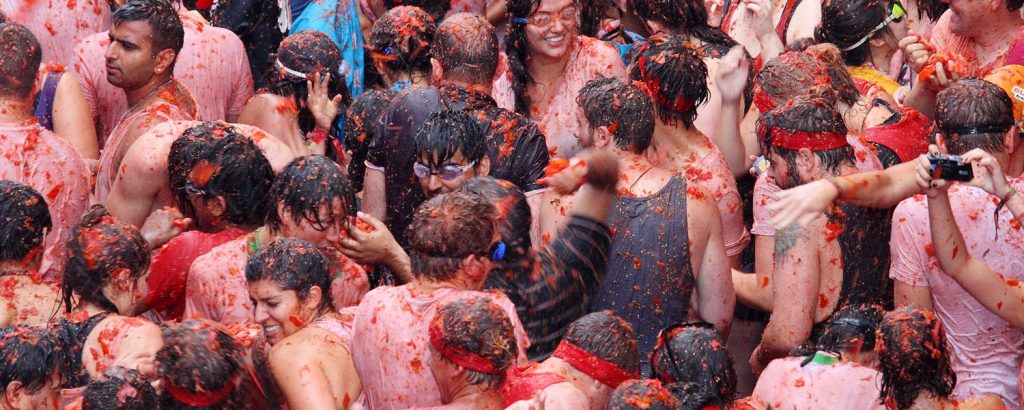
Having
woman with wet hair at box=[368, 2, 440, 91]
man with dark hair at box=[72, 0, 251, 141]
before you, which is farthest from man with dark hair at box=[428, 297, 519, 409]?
man with dark hair at box=[72, 0, 251, 141]

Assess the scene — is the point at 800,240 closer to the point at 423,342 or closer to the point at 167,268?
the point at 423,342

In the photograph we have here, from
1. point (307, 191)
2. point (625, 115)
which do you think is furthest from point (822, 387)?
point (307, 191)

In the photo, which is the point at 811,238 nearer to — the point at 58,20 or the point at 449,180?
the point at 449,180

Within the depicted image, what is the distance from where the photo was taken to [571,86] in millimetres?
8016

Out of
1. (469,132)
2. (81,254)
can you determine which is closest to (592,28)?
(469,132)

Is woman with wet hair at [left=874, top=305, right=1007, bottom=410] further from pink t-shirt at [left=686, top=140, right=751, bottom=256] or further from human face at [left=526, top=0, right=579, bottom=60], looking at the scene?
human face at [left=526, top=0, right=579, bottom=60]

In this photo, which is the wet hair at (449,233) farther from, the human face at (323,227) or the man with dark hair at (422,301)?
the human face at (323,227)

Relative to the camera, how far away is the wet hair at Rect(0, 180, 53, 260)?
6371mm

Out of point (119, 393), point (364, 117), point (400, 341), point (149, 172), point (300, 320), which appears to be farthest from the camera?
point (364, 117)

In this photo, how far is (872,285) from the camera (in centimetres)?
643

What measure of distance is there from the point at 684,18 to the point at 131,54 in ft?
10.4

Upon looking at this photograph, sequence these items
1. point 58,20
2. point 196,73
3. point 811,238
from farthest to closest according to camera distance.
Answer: point 58,20, point 196,73, point 811,238

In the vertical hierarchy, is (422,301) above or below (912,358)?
below

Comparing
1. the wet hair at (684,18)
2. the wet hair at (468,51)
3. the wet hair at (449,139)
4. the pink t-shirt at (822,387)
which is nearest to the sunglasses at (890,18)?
the wet hair at (684,18)
